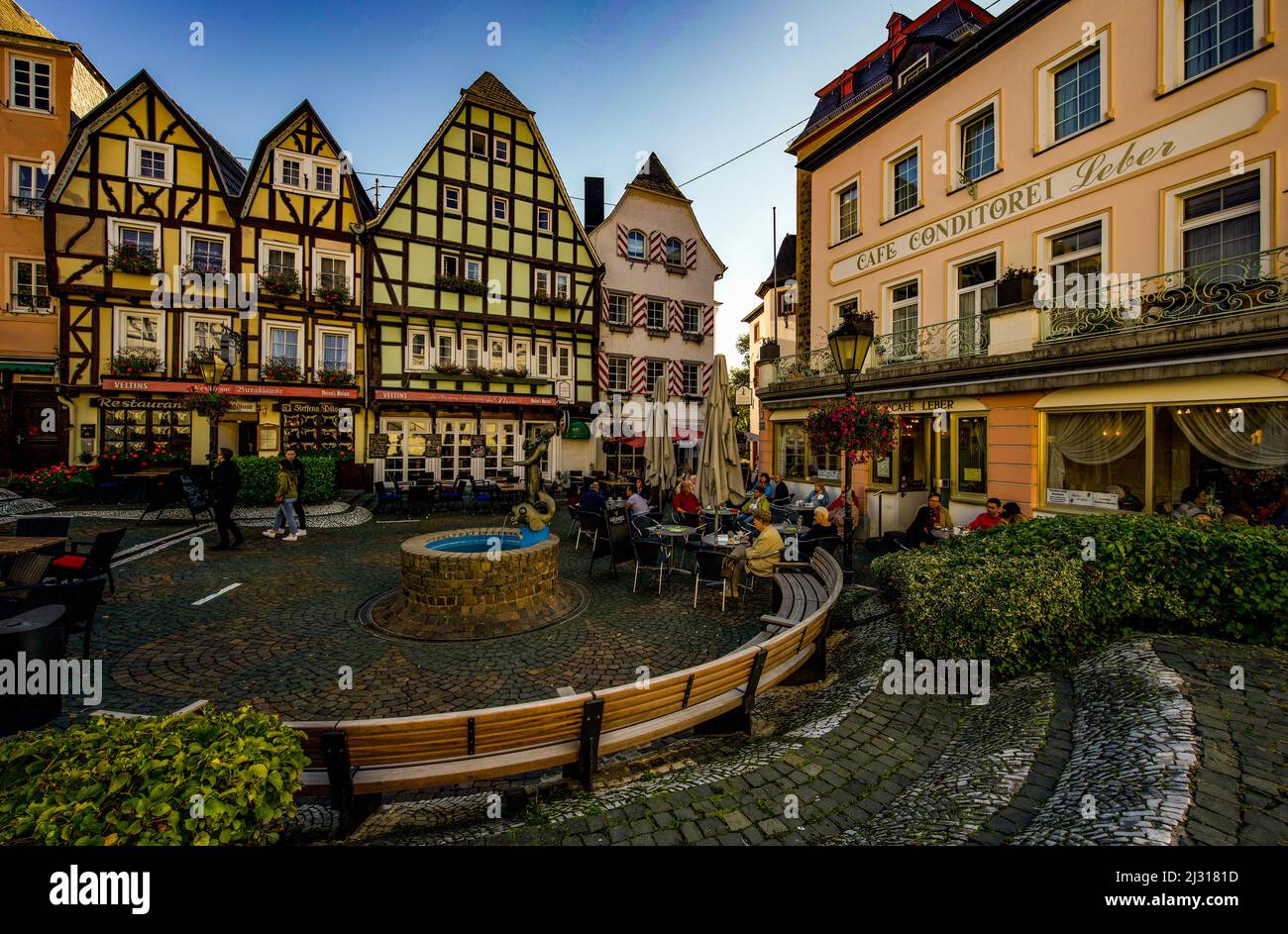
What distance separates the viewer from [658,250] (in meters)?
26.8

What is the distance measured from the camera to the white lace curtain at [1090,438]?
9062mm

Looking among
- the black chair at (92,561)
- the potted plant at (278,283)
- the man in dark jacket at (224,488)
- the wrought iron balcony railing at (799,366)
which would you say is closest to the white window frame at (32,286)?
the potted plant at (278,283)

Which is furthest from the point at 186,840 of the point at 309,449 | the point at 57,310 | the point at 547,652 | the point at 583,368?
the point at 57,310

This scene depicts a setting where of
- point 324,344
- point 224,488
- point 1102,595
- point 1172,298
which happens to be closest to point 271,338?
point 324,344

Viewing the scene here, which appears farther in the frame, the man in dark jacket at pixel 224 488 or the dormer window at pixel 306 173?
the dormer window at pixel 306 173

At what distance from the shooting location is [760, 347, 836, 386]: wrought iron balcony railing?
15.9 meters

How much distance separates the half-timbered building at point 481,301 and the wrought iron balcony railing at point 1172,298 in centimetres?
1806

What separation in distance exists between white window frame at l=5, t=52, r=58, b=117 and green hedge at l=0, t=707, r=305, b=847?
1128 inches

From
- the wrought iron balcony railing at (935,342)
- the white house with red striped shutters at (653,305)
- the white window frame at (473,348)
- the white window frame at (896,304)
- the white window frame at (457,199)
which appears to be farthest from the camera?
the white house with red striped shutters at (653,305)

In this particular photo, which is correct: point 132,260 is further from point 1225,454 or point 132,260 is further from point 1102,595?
point 1225,454

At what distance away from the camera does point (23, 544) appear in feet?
22.2

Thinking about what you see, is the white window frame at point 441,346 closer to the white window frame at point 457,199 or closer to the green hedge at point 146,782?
the white window frame at point 457,199

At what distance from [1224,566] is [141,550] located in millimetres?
16071

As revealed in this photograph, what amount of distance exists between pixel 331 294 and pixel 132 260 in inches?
233
